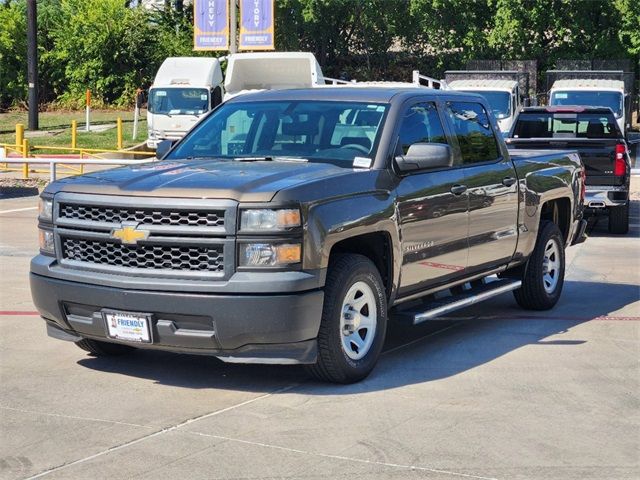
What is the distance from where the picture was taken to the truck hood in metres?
6.64

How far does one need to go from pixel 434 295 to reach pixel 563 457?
295cm

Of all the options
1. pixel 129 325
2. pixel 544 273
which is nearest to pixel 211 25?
pixel 544 273

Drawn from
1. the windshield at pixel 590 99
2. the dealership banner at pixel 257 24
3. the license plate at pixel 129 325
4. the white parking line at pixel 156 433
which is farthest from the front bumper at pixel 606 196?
the dealership banner at pixel 257 24

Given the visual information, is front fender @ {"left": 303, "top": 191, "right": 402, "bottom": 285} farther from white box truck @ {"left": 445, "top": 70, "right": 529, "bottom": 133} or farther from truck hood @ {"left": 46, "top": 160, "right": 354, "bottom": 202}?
white box truck @ {"left": 445, "top": 70, "right": 529, "bottom": 133}

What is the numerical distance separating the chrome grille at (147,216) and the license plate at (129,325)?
557 millimetres

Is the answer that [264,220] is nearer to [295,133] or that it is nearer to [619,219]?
[295,133]

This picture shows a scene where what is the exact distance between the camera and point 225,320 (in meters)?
6.54

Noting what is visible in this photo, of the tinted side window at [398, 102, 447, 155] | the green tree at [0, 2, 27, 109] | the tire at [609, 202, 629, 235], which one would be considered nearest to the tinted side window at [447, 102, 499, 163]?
the tinted side window at [398, 102, 447, 155]

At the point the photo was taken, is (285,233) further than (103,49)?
No

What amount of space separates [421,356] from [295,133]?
5.90ft

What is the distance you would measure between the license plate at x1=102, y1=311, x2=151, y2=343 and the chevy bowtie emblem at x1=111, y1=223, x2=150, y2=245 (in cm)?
43

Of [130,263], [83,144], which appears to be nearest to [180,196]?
[130,263]

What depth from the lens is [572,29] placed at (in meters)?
49.5

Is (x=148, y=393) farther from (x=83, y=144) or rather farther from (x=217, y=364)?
(x=83, y=144)
